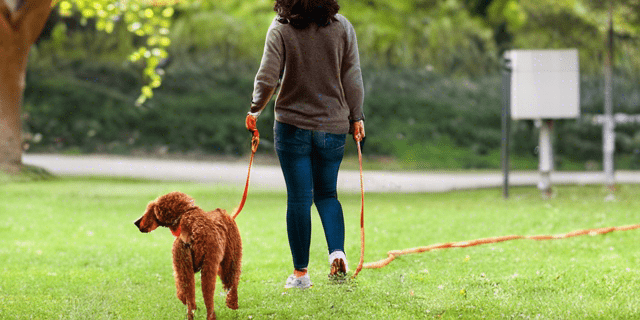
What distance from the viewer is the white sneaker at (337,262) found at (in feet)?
14.8

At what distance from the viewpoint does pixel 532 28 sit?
63.0ft

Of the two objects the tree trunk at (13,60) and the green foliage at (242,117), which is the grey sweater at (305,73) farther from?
the green foliage at (242,117)

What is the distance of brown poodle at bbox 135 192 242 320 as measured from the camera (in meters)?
3.58

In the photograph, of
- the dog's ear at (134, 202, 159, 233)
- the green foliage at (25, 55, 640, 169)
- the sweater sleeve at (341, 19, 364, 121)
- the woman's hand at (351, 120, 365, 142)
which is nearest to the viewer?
the dog's ear at (134, 202, 159, 233)

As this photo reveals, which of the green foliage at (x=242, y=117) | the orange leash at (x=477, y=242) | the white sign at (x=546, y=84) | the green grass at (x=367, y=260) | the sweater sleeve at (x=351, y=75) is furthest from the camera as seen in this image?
the green foliage at (x=242, y=117)

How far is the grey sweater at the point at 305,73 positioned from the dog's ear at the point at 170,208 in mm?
800

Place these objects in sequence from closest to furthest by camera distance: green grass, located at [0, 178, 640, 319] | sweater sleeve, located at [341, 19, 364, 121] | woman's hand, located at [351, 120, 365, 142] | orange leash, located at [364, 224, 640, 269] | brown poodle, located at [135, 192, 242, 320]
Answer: brown poodle, located at [135, 192, 242, 320], green grass, located at [0, 178, 640, 319], sweater sleeve, located at [341, 19, 364, 121], woman's hand, located at [351, 120, 365, 142], orange leash, located at [364, 224, 640, 269]

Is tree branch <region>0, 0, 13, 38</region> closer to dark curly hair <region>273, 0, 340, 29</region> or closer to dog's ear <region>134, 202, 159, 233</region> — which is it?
dark curly hair <region>273, 0, 340, 29</region>

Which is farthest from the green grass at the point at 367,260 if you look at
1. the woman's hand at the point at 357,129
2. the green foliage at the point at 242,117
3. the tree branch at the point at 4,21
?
the green foliage at the point at 242,117

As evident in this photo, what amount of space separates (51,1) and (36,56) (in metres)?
8.22

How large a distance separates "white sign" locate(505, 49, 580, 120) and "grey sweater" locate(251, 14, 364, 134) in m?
6.60

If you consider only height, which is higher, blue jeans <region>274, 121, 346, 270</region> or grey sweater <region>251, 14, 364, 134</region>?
grey sweater <region>251, 14, 364, 134</region>

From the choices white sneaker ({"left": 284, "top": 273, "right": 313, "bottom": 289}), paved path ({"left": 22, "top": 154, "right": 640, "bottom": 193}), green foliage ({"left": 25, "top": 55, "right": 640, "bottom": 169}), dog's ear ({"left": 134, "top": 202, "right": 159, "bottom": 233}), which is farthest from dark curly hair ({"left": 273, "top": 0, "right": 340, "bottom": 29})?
green foliage ({"left": 25, "top": 55, "right": 640, "bottom": 169})

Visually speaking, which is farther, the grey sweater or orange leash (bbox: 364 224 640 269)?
orange leash (bbox: 364 224 640 269)
